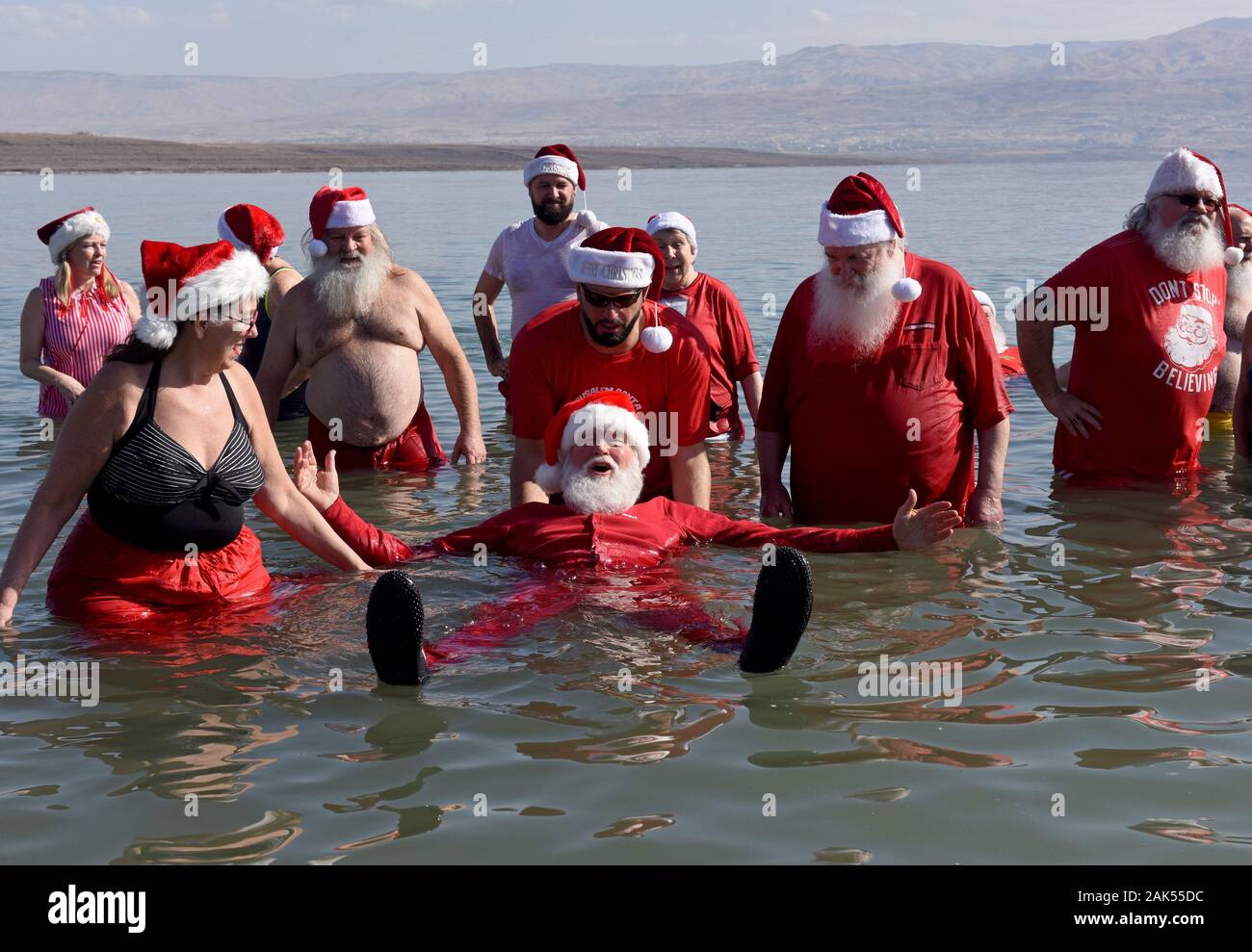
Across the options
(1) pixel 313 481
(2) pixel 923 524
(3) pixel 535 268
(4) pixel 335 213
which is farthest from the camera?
(3) pixel 535 268

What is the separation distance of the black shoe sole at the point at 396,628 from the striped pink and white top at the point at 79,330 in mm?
5847

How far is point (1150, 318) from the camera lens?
7.92 meters

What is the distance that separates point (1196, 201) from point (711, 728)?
Result: 4.34m

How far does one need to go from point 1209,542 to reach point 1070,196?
37225 mm

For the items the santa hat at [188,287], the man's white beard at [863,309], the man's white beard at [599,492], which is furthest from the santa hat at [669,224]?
the santa hat at [188,287]

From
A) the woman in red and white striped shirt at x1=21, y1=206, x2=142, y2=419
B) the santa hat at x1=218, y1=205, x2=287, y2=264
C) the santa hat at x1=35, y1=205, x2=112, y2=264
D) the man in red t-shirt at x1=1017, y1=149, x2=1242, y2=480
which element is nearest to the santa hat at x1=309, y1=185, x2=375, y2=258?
the santa hat at x1=218, y1=205, x2=287, y2=264

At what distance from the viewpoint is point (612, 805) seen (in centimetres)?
457

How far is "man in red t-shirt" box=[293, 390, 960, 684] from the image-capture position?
6.10 metres

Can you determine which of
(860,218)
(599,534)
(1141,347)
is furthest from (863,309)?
(1141,347)

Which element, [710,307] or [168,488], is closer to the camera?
[168,488]

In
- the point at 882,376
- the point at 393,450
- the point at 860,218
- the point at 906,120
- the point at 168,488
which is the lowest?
the point at 393,450

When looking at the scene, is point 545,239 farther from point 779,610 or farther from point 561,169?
point 779,610

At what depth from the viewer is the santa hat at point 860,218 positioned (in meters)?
7.05

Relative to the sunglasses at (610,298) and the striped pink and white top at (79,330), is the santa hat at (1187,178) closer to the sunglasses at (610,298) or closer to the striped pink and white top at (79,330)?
the sunglasses at (610,298)
